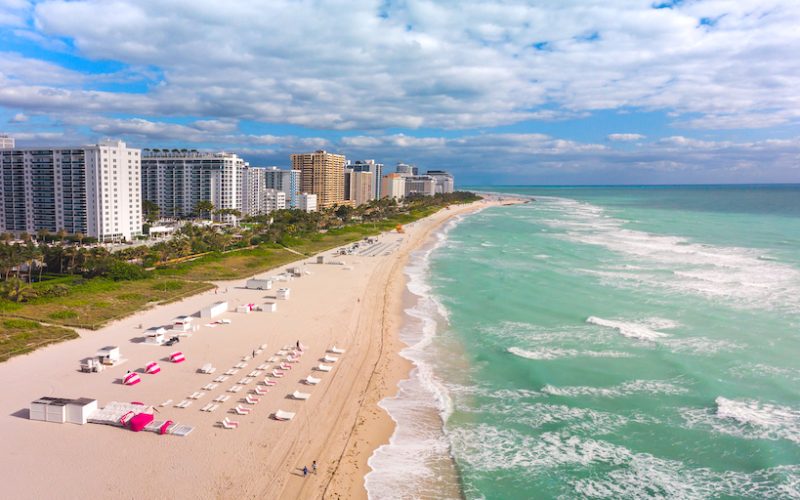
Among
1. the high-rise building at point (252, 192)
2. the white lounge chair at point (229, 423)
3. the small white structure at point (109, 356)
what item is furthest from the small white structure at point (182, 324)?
the high-rise building at point (252, 192)

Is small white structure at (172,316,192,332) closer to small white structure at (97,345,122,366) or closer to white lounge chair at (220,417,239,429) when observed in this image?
small white structure at (97,345,122,366)

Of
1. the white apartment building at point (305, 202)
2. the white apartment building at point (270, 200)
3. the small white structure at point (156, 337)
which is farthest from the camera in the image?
the white apartment building at point (305, 202)

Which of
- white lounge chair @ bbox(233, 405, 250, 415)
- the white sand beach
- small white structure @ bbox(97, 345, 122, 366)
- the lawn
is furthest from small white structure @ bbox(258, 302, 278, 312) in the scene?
white lounge chair @ bbox(233, 405, 250, 415)

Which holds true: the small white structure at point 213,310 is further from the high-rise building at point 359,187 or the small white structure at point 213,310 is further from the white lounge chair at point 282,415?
the high-rise building at point 359,187

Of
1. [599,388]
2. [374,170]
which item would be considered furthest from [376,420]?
[374,170]

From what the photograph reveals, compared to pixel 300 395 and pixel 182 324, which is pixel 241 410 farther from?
pixel 182 324
